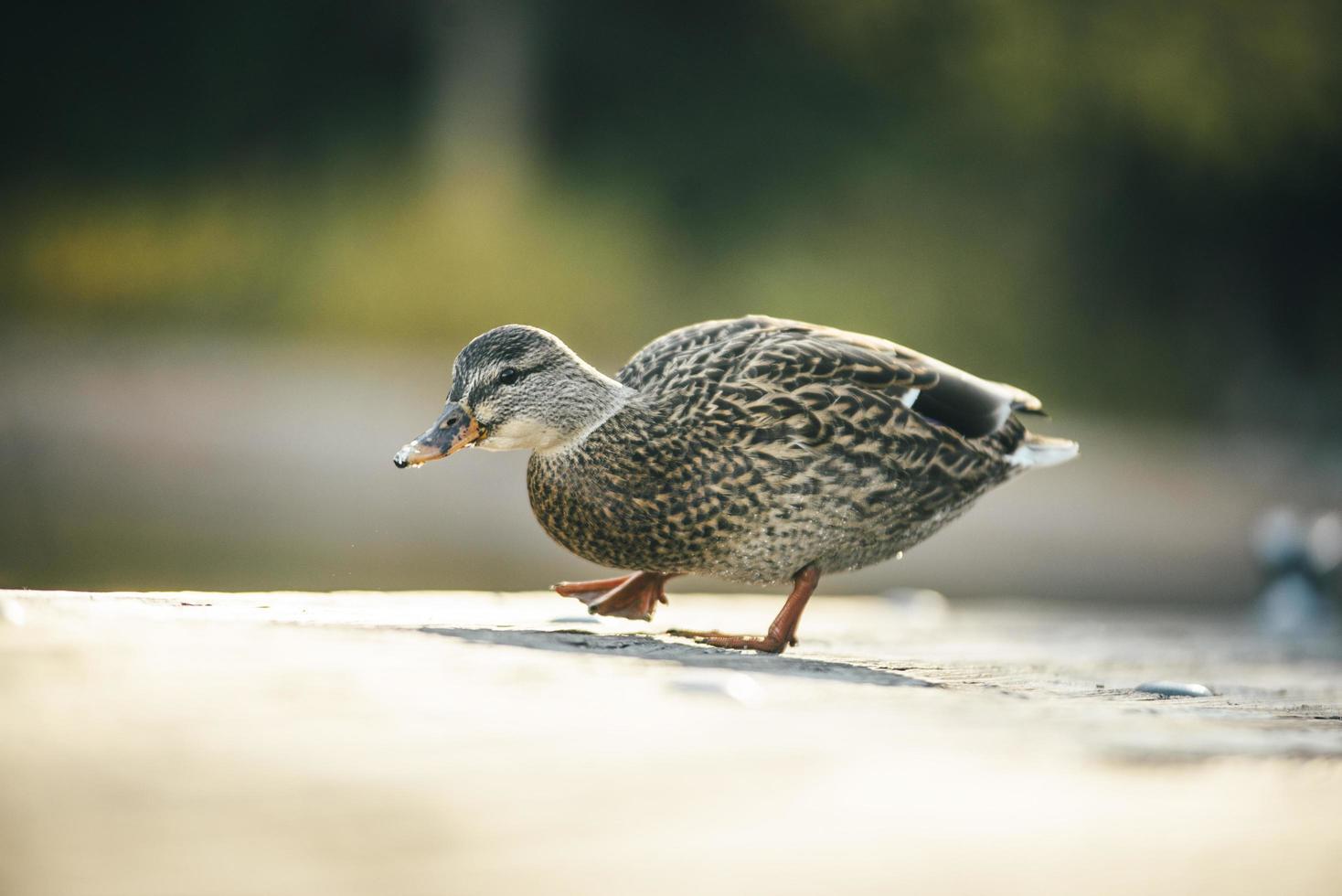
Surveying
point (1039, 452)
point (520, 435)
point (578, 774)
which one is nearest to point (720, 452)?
point (520, 435)

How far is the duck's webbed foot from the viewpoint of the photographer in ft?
11.5

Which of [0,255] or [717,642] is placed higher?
[0,255]

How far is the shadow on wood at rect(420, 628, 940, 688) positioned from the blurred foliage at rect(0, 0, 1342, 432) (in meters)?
9.55

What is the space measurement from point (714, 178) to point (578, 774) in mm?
14855

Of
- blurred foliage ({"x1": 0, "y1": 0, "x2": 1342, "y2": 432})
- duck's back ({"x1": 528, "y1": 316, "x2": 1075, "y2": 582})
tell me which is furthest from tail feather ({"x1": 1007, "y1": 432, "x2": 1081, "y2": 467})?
blurred foliage ({"x1": 0, "y1": 0, "x2": 1342, "y2": 432})

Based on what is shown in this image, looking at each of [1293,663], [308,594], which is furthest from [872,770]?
[1293,663]

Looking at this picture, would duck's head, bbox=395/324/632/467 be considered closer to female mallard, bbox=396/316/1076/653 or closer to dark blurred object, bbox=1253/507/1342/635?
female mallard, bbox=396/316/1076/653

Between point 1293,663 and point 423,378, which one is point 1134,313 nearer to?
point 423,378

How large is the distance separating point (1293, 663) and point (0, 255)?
1175cm

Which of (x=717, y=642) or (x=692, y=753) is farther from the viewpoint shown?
(x=717, y=642)

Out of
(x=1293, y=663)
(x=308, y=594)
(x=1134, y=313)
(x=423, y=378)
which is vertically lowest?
(x=308, y=594)

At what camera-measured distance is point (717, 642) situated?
3092mm

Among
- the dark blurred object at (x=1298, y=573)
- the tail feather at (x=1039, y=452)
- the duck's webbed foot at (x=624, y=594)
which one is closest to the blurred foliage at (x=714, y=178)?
the dark blurred object at (x=1298, y=573)

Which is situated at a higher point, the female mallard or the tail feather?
the tail feather
